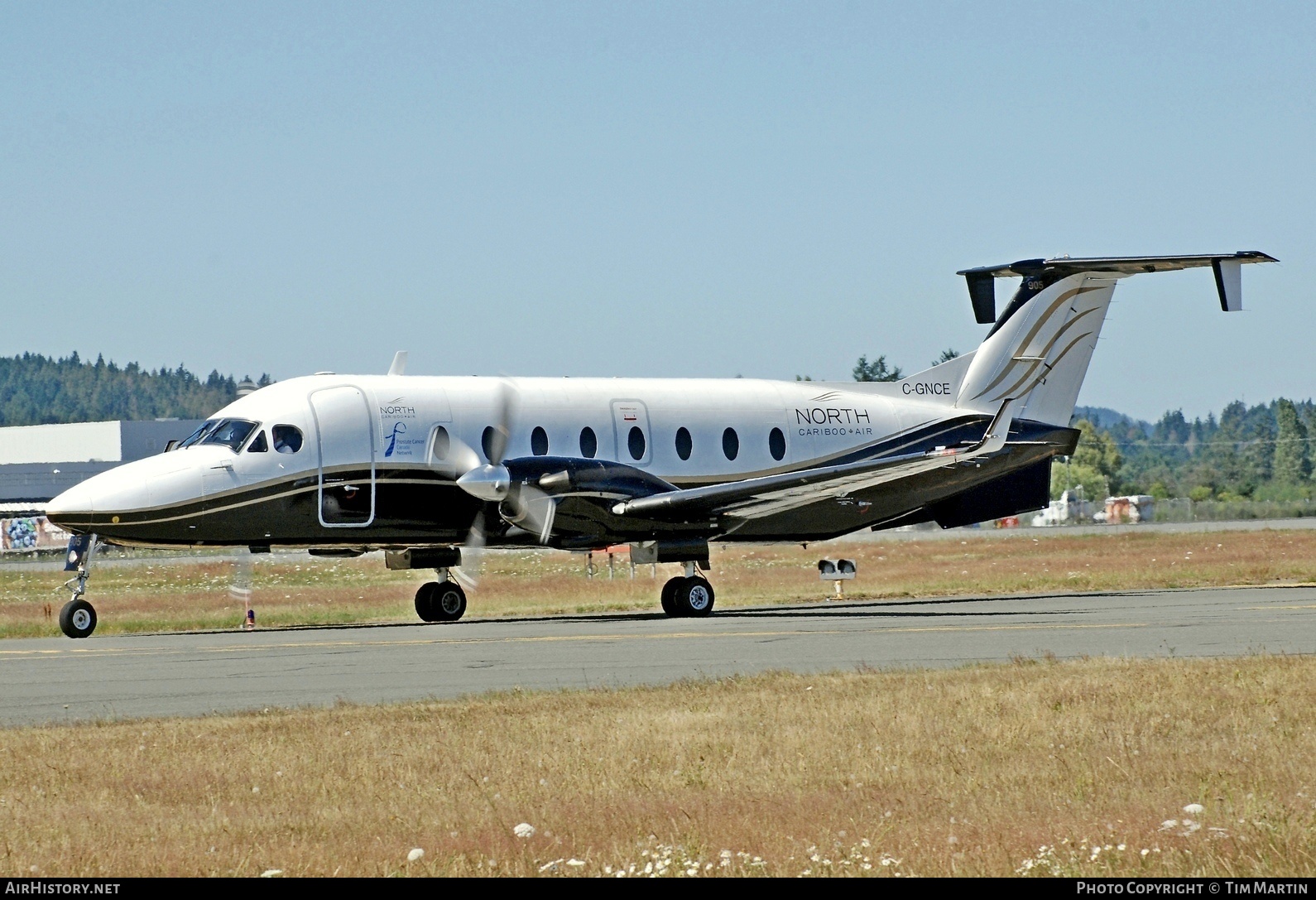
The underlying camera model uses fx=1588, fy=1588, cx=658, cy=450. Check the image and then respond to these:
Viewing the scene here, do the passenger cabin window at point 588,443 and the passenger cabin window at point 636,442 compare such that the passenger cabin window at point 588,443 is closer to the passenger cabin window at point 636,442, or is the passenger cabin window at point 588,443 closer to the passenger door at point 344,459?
the passenger cabin window at point 636,442

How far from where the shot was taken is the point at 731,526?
29203 millimetres

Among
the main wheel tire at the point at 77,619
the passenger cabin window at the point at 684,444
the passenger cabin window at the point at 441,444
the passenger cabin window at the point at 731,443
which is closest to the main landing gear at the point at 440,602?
the passenger cabin window at the point at 441,444

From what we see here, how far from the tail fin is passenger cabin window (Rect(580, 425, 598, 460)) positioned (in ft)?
28.1

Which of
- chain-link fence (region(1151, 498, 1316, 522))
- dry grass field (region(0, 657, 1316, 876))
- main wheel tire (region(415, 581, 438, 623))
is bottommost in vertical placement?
chain-link fence (region(1151, 498, 1316, 522))

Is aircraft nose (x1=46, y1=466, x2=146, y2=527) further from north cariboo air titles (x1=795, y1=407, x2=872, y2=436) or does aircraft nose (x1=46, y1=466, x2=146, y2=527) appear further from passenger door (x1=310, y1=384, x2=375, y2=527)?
north cariboo air titles (x1=795, y1=407, x2=872, y2=436)

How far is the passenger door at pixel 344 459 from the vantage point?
85.4ft

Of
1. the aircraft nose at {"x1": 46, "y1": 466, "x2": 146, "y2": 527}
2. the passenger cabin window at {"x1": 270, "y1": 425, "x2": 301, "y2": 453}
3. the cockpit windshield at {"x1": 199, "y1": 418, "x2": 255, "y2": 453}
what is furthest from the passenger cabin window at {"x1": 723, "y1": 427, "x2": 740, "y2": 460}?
the aircraft nose at {"x1": 46, "y1": 466, "x2": 146, "y2": 527}

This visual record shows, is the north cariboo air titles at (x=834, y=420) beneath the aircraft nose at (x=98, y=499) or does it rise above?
above

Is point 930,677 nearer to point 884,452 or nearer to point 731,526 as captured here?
point 731,526

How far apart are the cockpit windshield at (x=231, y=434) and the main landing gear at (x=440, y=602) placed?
4.91 meters

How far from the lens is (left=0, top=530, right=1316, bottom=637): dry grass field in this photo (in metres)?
32.9

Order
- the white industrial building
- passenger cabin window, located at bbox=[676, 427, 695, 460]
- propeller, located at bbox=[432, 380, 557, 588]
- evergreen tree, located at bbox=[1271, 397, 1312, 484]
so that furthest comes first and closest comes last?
1. evergreen tree, located at bbox=[1271, 397, 1312, 484]
2. the white industrial building
3. passenger cabin window, located at bbox=[676, 427, 695, 460]
4. propeller, located at bbox=[432, 380, 557, 588]
